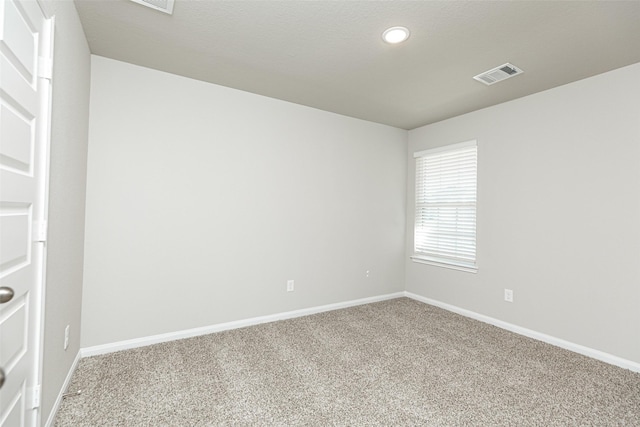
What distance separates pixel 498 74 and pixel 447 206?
1.74 metres

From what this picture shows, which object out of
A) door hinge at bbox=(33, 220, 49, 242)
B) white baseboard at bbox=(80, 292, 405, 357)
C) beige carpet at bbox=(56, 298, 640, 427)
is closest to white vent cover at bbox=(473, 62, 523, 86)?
beige carpet at bbox=(56, 298, 640, 427)

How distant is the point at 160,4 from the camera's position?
74.9 inches

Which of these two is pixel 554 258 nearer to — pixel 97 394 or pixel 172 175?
pixel 172 175

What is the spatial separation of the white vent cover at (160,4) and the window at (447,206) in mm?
3326

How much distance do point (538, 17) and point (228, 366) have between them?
3240mm

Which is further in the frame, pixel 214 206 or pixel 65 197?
pixel 214 206

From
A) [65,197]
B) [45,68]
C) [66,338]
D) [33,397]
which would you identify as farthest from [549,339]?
[45,68]

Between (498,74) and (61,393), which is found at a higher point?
(498,74)

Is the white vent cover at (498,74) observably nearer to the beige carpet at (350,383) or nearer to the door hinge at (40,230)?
the beige carpet at (350,383)

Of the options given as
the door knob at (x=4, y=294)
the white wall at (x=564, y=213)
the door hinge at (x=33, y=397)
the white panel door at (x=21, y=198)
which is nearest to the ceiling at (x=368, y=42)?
the white wall at (x=564, y=213)

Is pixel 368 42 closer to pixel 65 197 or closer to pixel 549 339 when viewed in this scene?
pixel 65 197

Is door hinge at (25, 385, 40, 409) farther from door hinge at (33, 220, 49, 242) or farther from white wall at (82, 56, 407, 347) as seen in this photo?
white wall at (82, 56, 407, 347)

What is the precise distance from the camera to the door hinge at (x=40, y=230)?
1399 mm

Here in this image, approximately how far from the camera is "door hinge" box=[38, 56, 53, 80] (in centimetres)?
139
